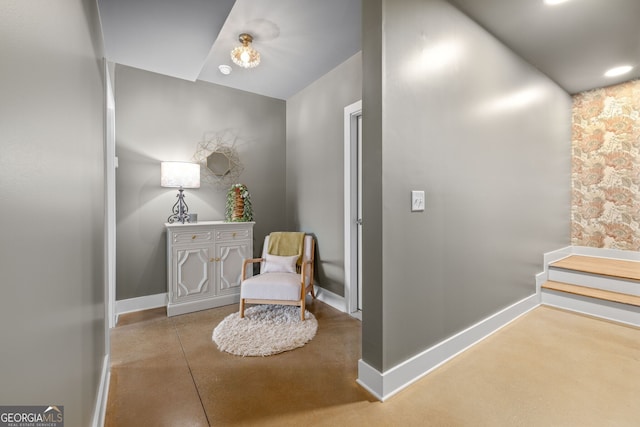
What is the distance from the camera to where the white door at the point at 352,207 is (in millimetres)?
2969

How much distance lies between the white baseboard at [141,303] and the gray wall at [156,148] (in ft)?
0.18

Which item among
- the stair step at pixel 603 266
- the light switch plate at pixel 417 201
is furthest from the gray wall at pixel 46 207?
the stair step at pixel 603 266

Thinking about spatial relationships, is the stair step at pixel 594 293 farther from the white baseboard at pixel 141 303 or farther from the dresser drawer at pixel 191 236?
the white baseboard at pixel 141 303

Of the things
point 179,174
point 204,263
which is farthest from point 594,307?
point 179,174

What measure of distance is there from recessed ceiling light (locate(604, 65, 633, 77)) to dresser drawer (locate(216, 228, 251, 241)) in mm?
4451

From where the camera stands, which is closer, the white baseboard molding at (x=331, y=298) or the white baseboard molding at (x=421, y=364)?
the white baseboard molding at (x=421, y=364)

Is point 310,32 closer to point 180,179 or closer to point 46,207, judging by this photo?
point 180,179

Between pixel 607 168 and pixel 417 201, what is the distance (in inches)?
134

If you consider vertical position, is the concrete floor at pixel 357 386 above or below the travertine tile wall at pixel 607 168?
below

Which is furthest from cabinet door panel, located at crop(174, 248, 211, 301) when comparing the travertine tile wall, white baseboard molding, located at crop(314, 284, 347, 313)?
the travertine tile wall

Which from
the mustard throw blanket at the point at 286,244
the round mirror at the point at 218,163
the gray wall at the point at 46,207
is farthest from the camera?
the round mirror at the point at 218,163

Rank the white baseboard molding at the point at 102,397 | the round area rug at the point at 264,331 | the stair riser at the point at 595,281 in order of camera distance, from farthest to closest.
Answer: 1. the stair riser at the point at 595,281
2. the round area rug at the point at 264,331
3. the white baseboard molding at the point at 102,397

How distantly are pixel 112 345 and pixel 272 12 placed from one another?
3022 mm

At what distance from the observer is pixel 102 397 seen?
151 cm
